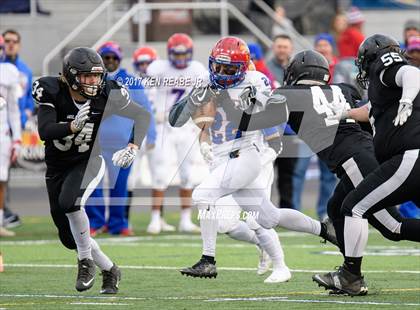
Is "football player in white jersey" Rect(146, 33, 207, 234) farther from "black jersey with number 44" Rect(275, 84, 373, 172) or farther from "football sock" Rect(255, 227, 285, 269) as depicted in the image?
"black jersey with number 44" Rect(275, 84, 373, 172)

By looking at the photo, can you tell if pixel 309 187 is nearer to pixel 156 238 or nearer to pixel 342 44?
pixel 342 44

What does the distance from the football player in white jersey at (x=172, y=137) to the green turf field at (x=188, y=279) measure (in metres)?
0.46

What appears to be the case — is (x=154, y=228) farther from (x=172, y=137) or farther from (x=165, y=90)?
(x=165, y=90)

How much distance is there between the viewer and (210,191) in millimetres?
8602

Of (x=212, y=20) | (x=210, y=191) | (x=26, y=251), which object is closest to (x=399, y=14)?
(x=212, y=20)

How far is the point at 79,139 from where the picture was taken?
8125 mm

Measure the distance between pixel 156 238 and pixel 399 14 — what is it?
932cm

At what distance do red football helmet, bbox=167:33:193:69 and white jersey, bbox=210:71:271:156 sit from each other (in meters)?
4.50

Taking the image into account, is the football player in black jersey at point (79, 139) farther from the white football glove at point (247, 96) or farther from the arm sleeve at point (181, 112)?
the white football glove at point (247, 96)

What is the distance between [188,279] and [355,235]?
1872 millimetres

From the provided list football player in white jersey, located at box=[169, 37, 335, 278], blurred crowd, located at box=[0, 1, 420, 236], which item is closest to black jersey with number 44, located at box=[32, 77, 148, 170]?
football player in white jersey, located at box=[169, 37, 335, 278]

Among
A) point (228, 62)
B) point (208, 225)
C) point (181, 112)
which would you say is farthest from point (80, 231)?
point (228, 62)

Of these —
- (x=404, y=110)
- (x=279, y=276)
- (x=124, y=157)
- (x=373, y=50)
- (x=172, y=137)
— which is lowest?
(x=279, y=276)

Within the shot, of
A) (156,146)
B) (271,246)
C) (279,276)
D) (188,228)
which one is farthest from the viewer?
(156,146)
